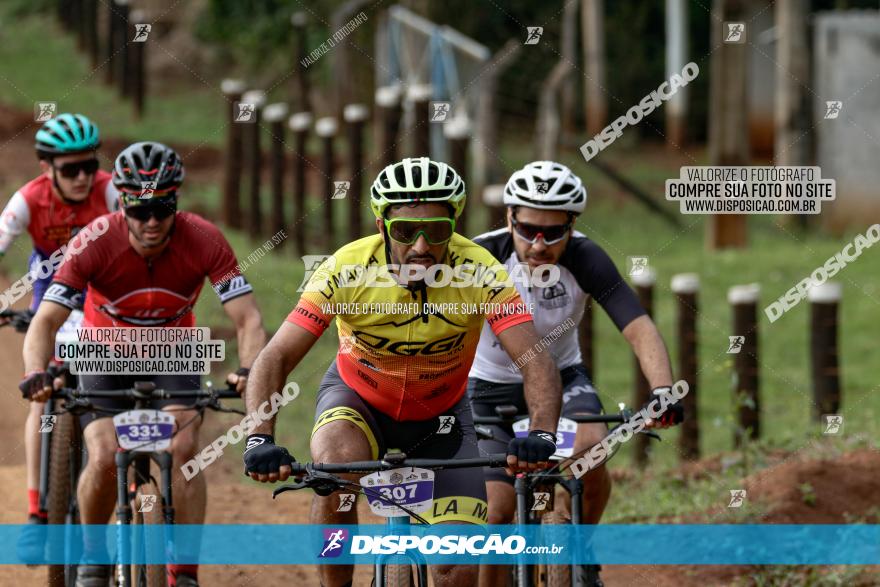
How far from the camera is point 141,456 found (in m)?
7.77

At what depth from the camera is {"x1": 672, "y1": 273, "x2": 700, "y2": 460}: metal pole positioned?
40.2 feet

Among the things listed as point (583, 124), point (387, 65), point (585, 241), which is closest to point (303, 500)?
point (585, 241)

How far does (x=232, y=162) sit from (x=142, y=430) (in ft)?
39.6

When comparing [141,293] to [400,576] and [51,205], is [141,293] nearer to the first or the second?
[51,205]

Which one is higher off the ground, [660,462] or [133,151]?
[133,151]

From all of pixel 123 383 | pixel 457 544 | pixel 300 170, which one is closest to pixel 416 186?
pixel 457 544

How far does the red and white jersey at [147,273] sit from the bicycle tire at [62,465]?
891 millimetres

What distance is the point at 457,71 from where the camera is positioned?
70.8 ft

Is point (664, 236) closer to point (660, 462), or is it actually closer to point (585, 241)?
point (660, 462)

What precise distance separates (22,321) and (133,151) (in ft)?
5.34

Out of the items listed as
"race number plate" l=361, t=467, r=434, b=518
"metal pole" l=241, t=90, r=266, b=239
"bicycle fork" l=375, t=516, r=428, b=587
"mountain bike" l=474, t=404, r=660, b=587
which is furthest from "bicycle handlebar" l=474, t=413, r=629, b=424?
"metal pole" l=241, t=90, r=266, b=239

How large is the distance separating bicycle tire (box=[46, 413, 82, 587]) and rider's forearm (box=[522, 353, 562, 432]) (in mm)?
3275

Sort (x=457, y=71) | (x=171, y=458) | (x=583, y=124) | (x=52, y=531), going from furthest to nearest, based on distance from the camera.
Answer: (x=583, y=124) < (x=457, y=71) < (x=52, y=531) < (x=171, y=458)

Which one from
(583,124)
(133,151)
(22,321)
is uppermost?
(583,124)
